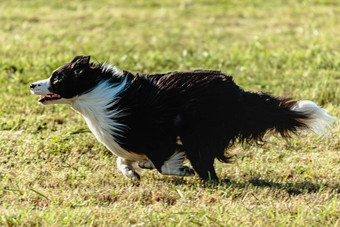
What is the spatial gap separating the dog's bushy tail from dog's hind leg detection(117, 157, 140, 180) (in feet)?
2.92

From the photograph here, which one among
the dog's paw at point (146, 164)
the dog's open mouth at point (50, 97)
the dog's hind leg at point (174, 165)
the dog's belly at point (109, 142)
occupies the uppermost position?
the dog's open mouth at point (50, 97)

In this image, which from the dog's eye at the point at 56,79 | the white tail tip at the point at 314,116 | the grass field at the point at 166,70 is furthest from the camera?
the white tail tip at the point at 314,116

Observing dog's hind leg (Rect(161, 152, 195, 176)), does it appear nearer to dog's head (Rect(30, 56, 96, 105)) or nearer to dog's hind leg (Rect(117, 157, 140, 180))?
dog's hind leg (Rect(117, 157, 140, 180))

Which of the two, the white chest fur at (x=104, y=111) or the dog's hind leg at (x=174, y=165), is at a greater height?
the white chest fur at (x=104, y=111)

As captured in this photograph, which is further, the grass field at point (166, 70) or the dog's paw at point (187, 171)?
the dog's paw at point (187, 171)

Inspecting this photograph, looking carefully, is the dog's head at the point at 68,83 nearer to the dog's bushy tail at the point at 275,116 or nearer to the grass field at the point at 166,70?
the grass field at the point at 166,70

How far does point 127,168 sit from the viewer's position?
16.1ft

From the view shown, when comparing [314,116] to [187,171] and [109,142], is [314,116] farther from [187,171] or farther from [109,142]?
[109,142]

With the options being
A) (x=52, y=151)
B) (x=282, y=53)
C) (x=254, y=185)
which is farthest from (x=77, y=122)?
(x=282, y=53)

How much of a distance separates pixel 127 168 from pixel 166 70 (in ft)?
11.5

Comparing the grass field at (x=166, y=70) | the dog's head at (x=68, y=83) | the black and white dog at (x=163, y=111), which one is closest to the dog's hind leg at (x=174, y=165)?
the black and white dog at (x=163, y=111)

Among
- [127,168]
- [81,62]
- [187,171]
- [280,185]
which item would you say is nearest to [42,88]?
[81,62]

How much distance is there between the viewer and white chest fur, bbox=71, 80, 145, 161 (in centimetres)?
456

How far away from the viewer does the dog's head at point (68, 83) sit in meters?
4.62
